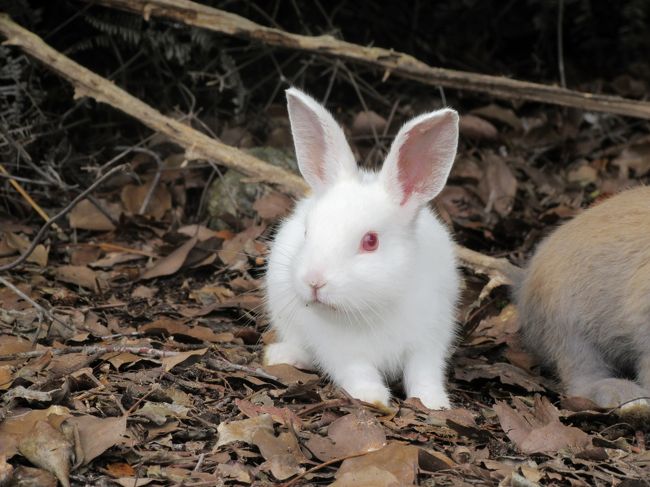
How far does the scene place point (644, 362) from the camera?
14.5 ft

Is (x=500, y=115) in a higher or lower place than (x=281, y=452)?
higher

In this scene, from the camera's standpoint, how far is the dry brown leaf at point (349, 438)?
A: 3.70 m

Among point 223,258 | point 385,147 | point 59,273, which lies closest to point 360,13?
point 385,147

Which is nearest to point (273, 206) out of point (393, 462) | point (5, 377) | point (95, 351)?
point (95, 351)

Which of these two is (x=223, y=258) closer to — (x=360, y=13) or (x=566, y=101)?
(x=566, y=101)

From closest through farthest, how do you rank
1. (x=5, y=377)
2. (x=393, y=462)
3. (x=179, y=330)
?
(x=393, y=462)
(x=5, y=377)
(x=179, y=330)

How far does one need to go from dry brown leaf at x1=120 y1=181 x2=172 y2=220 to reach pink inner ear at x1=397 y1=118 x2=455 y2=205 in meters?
2.67

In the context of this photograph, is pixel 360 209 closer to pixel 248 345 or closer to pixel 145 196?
pixel 248 345

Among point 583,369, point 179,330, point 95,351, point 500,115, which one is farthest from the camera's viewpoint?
point 500,115

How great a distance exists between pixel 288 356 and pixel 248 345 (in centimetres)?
39

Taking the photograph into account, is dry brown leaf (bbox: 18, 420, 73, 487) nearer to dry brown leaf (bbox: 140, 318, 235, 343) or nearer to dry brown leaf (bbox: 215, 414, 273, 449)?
dry brown leaf (bbox: 215, 414, 273, 449)

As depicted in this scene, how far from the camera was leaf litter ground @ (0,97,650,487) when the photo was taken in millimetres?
3568

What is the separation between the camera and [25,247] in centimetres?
593

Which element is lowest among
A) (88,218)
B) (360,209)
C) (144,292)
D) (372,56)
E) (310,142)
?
(144,292)
